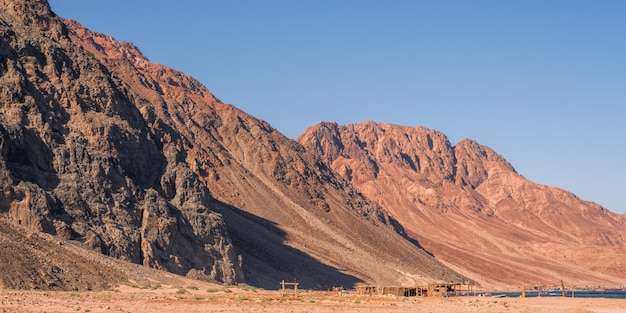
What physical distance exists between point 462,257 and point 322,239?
207ft

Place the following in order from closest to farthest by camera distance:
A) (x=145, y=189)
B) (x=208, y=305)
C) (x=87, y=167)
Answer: (x=208, y=305) < (x=87, y=167) < (x=145, y=189)

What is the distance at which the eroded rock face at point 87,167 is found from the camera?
70.7 meters

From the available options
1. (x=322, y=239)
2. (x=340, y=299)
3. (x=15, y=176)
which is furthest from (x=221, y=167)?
(x=340, y=299)

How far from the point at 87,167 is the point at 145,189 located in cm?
875

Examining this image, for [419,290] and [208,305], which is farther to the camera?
[419,290]

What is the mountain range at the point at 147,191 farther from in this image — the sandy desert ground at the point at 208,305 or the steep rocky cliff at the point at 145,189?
the sandy desert ground at the point at 208,305

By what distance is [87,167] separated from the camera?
77.5 m

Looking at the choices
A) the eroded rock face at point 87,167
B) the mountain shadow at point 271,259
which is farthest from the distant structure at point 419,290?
the mountain shadow at point 271,259

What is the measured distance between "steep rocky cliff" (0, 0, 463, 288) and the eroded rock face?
0.48 ft

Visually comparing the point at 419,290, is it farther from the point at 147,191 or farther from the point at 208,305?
the point at 208,305

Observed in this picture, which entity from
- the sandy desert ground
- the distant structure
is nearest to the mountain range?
the sandy desert ground

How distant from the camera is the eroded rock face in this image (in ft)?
232

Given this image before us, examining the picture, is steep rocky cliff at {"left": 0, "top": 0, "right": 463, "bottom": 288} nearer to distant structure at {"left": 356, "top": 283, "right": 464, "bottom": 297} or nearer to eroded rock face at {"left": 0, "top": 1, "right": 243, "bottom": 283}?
eroded rock face at {"left": 0, "top": 1, "right": 243, "bottom": 283}

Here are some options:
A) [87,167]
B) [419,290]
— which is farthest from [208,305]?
[87,167]
